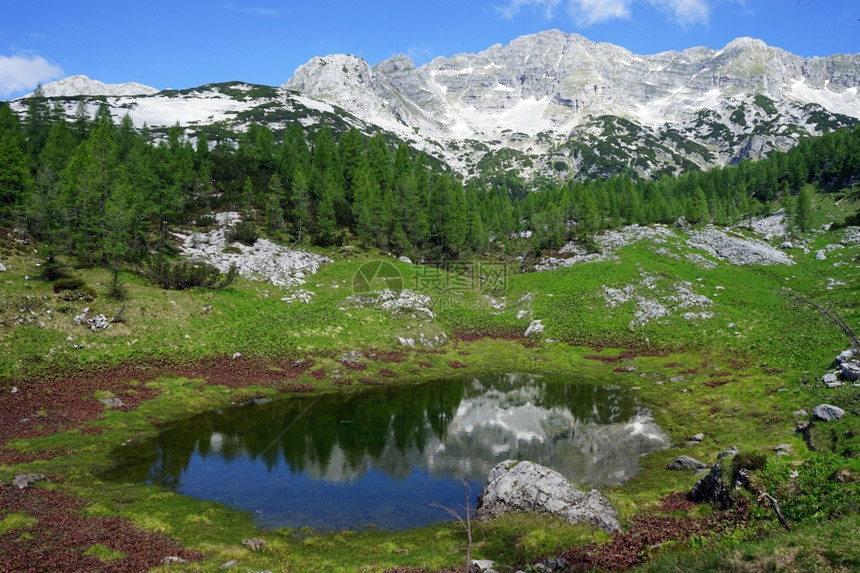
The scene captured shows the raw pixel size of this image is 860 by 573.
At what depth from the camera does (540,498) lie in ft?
74.0

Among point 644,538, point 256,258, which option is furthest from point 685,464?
point 256,258

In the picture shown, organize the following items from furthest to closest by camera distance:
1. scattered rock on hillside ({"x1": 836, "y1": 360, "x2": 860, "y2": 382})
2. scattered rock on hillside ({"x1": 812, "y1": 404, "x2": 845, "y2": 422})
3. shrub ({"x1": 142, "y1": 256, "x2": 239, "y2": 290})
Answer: shrub ({"x1": 142, "y1": 256, "x2": 239, "y2": 290}) < scattered rock on hillside ({"x1": 836, "y1": 360, "x2": 860, "y2": 382}) < scattered rock on hillside ({"x1": 812, "y1": 404, "x2": 845, "y2": 422})

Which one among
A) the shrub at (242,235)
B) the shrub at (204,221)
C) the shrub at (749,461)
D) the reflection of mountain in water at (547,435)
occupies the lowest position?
the reflection of mountain in water at (547,435)

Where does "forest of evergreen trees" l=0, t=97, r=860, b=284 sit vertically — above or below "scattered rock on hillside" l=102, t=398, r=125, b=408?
above

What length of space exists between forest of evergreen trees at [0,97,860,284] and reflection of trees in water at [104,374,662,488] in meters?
25.7

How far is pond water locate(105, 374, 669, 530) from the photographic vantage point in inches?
981

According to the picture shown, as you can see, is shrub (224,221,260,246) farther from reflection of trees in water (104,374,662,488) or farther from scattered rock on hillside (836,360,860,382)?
scattered rock on hillside (836,360,860,382)

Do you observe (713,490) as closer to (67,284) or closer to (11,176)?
(67,284)

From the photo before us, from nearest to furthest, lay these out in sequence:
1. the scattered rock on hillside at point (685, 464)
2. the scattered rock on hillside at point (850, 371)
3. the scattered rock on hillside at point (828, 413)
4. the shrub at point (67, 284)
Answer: the scattered rock on hillside at point (828, 413) < the scattered rock on hillside at point (685, 464) < the scattered rock on hillside at point (850, 371) < the shrub at point (67, 284)

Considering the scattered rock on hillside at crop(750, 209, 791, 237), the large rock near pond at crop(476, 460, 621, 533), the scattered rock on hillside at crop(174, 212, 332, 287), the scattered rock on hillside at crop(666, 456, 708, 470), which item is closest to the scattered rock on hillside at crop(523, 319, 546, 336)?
the scattered rock on hillside at crop(666, 456, 708, 470)

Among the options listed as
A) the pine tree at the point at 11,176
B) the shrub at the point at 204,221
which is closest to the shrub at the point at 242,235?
the shrub at the point at 204,221

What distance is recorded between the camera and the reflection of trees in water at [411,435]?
29.0 m

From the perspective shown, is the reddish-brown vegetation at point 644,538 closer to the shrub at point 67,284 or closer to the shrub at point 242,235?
the shrub at point 67,284

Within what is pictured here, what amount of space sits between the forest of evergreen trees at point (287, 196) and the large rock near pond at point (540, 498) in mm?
44323
